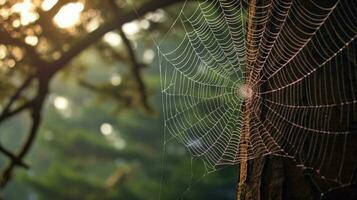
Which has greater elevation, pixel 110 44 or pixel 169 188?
pixel 110 44

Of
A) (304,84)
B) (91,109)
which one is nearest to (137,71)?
(304,84)

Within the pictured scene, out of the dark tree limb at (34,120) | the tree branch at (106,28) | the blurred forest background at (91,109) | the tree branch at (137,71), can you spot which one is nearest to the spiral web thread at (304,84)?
the blurred forest background at (91,109)

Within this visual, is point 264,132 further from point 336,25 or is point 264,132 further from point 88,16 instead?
point 88,16

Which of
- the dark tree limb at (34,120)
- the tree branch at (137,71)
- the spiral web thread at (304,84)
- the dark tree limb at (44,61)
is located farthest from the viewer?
the tree branch at (137,71)

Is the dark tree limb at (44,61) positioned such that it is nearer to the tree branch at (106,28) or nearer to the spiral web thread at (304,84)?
the tree branch at (106,28)

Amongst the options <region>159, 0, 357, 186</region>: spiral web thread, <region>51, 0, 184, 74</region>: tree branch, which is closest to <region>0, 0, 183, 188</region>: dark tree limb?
<region>51, 0, 184, 74</region>: tree branch

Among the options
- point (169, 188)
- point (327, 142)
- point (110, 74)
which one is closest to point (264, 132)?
point (327, 142)

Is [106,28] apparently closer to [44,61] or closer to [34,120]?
[44,61]

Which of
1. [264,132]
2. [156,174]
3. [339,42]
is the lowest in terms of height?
[156,174]

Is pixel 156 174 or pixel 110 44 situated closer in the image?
pixel 110 44
